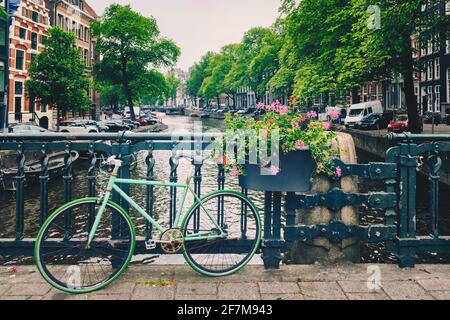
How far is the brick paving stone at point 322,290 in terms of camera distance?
12.1ft

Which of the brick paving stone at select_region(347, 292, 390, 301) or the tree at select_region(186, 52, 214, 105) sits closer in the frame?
the brick paving stone at select_region(347, 292, 390, 301)

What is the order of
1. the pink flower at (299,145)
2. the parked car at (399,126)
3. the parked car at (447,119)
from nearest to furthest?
1. the pink flower at (299,145)
2. the parked car at (399,126)
3. the parked car at (447,119)

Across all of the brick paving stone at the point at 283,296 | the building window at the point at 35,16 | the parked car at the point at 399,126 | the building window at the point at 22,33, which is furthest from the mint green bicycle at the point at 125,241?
the building window at the point at 35,16

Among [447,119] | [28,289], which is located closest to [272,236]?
[28,289]

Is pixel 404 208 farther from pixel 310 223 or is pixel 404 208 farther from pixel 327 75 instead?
pixel 327 75

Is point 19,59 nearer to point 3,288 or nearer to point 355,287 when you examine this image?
point 3,288

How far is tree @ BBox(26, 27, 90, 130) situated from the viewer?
114ft

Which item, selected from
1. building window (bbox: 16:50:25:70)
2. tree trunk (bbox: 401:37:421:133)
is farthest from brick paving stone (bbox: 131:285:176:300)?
building window (bbox: 16:50:25:70)

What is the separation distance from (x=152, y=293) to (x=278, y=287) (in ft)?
3.32

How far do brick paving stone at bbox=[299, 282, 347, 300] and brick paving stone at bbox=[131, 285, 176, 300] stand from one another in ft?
3.42

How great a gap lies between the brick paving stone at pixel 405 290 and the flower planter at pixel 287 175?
1058mm

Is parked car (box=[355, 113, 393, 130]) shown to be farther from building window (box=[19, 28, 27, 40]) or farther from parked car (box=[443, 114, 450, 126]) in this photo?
building window (box=[19, 28, 27, 40])

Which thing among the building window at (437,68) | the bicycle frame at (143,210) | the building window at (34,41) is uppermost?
the building window at (34,41)

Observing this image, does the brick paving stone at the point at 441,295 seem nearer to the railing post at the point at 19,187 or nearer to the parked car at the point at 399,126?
the railing post at the point at 19,187
